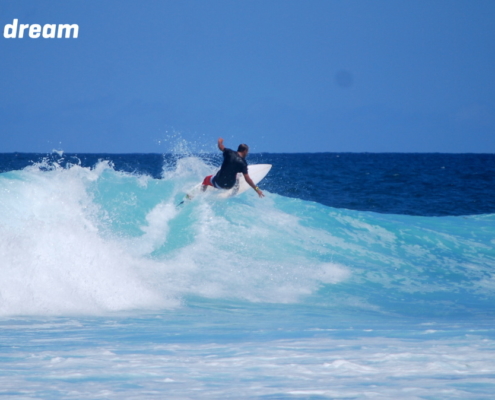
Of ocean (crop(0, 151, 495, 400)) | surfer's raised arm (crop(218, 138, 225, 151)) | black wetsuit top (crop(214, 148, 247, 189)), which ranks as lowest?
ocean (crop(0, 151, 495, 400))

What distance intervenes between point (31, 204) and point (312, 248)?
16.5 feet

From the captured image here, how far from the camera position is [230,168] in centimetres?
1062

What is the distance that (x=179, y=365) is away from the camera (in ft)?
14.4

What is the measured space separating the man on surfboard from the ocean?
0.59 m

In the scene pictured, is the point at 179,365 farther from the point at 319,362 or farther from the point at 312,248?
the point at 312,248

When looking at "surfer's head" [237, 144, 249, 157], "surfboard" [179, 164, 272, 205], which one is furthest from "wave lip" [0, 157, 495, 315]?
"surfer's head" [237, 144, 249, 157]

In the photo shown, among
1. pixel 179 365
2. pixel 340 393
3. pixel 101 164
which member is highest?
pixel 101 164

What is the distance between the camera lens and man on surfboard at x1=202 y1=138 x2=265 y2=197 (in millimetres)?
10398

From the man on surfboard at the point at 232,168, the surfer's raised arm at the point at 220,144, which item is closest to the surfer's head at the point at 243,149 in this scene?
the man on surfboard at the point at 232,168

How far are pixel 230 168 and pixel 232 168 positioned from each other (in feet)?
0.13

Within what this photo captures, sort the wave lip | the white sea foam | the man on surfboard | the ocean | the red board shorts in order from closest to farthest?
the ocean, the white sea foam, the wave lip, the man on surfboard, the red board shorts

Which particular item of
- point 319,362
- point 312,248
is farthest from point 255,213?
point 319,362

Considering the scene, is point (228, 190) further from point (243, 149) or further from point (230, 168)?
point (243, 149)

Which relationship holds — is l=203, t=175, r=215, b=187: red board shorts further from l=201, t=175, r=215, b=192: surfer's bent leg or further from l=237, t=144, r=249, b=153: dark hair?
l=237, t=144, r=249, b=153: dark hair
